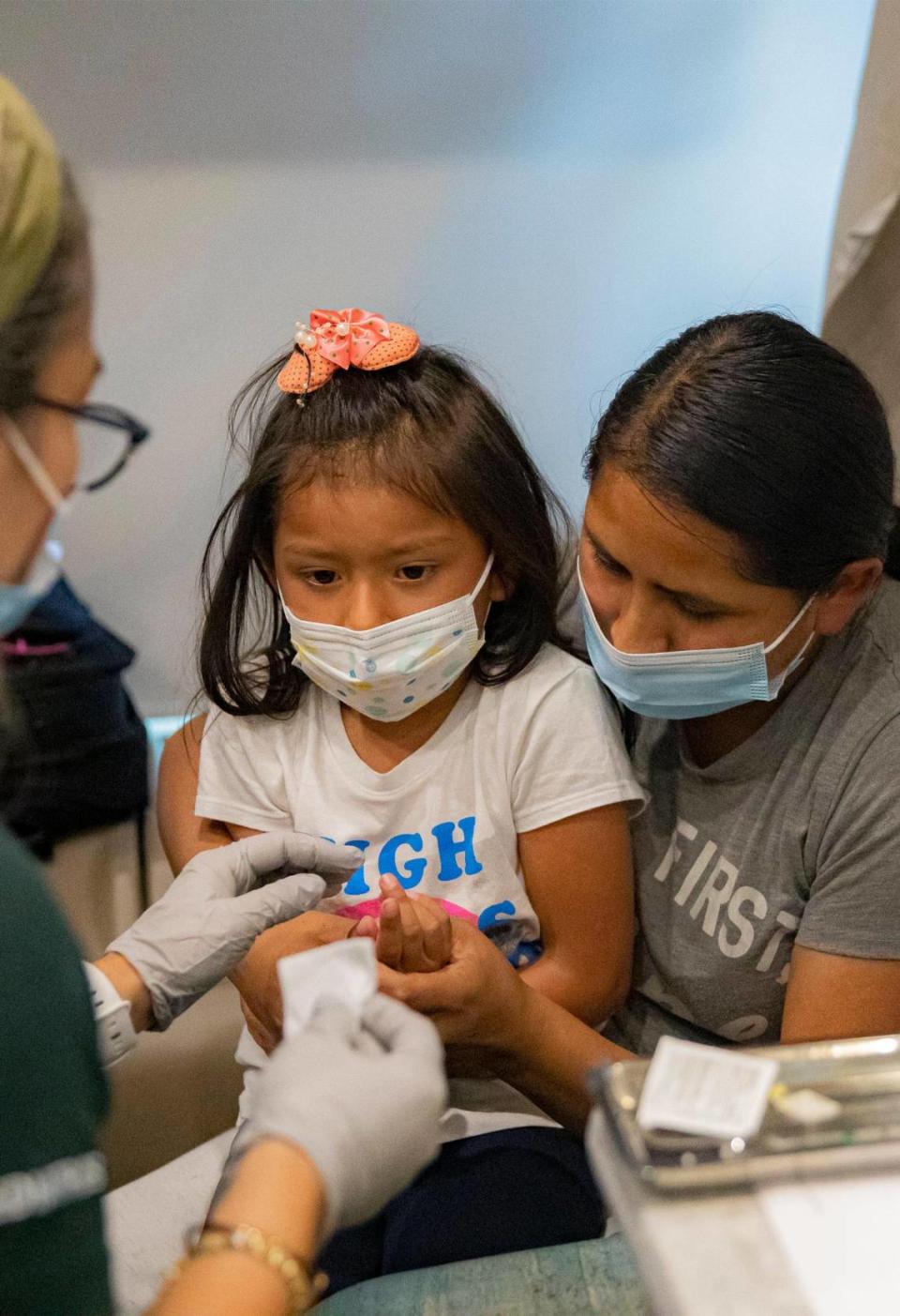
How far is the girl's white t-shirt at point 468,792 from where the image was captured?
136cm

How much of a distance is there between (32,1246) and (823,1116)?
0.50 meters

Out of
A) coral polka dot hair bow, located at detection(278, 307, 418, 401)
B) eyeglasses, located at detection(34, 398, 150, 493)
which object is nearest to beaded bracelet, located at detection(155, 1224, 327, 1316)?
eyeglasses, located at detection(34, 398, 150, 493)

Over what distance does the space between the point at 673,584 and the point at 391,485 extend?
1.04ft

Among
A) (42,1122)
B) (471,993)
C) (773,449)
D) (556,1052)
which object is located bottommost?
(556,1052)

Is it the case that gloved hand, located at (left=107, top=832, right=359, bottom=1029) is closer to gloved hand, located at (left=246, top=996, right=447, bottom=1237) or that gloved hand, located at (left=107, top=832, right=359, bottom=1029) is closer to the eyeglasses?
gloved hand, located at (left=246, top=996, right=447, bottom=1237)

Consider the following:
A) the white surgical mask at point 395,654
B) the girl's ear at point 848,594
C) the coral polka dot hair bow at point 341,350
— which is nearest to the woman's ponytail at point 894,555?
the girl's ear at point 848,594

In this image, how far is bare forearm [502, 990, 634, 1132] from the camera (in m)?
1.29

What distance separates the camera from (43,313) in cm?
78

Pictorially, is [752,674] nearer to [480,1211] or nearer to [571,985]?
[571,985]

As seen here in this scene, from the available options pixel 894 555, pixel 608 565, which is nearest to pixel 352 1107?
pixel 608 565

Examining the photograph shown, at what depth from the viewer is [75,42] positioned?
78.1 inches

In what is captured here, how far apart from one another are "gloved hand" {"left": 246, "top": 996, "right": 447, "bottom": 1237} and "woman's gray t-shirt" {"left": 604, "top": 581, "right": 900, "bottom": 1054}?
0.53 m

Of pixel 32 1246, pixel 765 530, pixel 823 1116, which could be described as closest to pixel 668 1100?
pixel 823 1116

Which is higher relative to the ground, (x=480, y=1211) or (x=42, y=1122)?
(x=42, y=1122)
